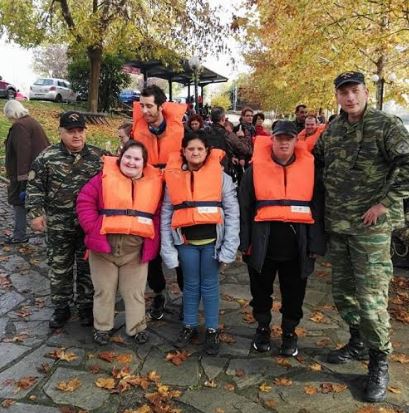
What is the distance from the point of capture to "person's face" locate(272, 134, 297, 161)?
355 centimetres

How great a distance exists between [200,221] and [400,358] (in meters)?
2.06

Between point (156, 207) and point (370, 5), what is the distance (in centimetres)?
793

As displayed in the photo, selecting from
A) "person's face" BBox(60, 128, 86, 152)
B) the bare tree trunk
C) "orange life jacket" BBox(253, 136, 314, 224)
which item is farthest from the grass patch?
"orange life jacket" BBox(253, 136, 314, 224)

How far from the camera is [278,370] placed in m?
3.68

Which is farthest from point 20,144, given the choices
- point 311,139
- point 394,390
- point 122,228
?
point 394,390

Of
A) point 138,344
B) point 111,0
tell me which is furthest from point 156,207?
point 111,0

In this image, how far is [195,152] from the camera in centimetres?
373

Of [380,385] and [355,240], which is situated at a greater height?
[355,240]

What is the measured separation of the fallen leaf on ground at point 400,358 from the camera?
12.6 ft

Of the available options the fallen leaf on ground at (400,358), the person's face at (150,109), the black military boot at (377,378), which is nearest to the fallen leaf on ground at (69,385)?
the black military boot at (377,378)

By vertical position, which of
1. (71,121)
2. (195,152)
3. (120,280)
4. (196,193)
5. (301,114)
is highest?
(301,114)

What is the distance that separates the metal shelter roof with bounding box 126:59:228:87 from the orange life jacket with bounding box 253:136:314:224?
597 inches

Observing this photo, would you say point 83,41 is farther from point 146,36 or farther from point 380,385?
point 380,385

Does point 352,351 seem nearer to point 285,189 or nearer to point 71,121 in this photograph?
point 285,189
